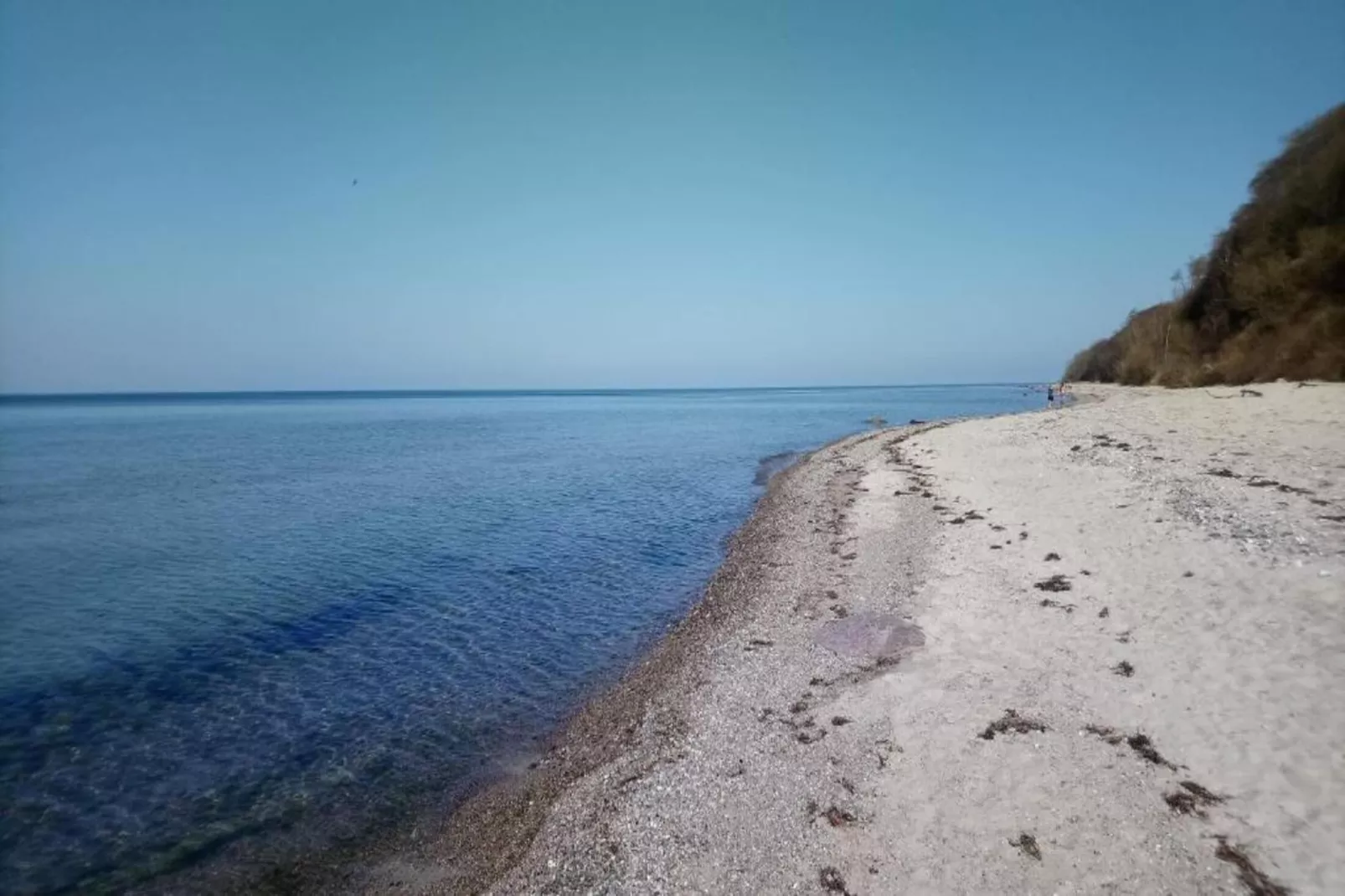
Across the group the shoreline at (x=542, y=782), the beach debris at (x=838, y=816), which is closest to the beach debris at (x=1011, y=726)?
the beach debris at (x=838, y=816)

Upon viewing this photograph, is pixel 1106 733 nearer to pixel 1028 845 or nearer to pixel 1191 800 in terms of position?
pixel 1191 800

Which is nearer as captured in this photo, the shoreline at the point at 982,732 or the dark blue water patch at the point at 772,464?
the shoreline at the point at 982,732

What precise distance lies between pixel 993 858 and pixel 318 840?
22.5ft

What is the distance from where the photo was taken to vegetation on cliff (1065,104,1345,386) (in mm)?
25688

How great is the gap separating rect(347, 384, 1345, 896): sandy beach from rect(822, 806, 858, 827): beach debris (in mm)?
31

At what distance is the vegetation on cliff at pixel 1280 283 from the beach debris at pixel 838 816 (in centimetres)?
2853

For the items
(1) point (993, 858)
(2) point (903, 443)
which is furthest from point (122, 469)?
(1) point (993, 858)

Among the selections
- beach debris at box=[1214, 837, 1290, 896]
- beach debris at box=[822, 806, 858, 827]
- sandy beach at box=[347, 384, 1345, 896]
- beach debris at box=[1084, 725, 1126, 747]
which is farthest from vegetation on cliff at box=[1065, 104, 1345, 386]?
beach debris at box=[822, 806, 858, 827]

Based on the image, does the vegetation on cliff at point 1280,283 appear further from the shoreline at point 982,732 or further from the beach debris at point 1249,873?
the beach debris at point 1249,873

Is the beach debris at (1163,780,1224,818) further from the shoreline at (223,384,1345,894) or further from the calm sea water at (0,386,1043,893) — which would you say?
the calm sea water at (0,386,1043,893)

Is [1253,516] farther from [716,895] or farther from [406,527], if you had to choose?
[406,527]

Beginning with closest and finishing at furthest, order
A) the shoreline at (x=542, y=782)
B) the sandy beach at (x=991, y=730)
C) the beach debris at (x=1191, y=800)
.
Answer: the sandy beach at (x=991, y=730) < the beach debris at (x=1191, y=800) < the shoreline at (x=542, y=782)

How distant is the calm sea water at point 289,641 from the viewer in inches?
300

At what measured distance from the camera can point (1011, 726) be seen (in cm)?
684
